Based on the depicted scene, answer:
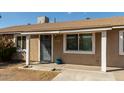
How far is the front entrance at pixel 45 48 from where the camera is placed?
12.9 metres

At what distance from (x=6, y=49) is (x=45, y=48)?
3656mm

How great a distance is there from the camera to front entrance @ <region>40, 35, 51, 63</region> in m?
12.9

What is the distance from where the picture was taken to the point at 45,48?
13.1 m

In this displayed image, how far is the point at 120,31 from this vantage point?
10.4 meters

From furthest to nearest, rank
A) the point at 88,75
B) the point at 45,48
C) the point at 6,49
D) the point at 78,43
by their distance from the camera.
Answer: the point at 6,49 < the point at 45,48 < the point at 78,43 < the point at 88,75

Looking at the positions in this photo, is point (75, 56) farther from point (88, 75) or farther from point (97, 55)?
point (88, 75)

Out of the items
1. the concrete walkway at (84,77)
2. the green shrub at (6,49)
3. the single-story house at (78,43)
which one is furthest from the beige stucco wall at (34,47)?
the concrete walkway at (84,77)

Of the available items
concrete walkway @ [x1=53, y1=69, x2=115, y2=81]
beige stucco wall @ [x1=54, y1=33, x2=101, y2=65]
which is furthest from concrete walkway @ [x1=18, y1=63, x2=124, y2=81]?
beige stucco wall @ [x1=54, y1=33, x2=101, y2=65]

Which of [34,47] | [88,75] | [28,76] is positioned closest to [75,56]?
[88,75]

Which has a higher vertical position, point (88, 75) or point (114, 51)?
point (114, 51)

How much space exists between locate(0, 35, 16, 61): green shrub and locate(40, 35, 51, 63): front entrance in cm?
304

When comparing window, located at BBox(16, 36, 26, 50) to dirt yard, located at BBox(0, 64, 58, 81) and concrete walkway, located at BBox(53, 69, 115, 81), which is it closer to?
dirt yard, located at BBox(0, 64, 58, 81)
